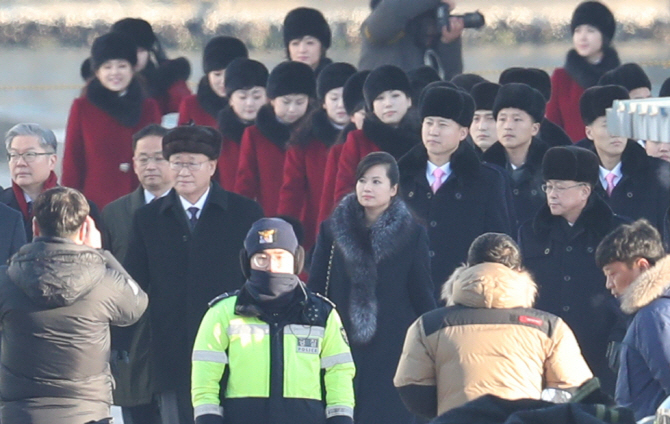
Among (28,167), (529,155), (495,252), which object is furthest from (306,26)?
(495,252)

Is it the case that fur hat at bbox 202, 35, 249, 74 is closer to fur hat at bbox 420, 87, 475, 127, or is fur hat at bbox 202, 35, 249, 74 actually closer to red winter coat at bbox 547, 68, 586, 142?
red winter coat at bbox 547, 68, 586, 142

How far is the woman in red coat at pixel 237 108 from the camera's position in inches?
358

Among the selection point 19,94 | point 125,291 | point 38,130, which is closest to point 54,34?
point 19,94

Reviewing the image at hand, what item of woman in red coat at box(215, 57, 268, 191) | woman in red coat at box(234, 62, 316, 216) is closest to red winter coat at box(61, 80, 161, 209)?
woman in red coat at box(215, 57, 268, 191)

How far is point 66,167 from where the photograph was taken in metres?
8.73

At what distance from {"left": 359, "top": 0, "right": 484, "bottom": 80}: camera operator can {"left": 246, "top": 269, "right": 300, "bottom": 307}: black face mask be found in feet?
14.5

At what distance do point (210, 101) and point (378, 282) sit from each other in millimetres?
2795

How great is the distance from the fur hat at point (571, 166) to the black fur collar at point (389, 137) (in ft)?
2.96

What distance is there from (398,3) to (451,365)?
497cm

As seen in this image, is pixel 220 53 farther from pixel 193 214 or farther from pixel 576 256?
pixel 576 256

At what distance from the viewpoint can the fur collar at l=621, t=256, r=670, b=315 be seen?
555 centimetres

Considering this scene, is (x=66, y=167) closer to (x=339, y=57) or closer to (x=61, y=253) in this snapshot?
(x=61, y=253)

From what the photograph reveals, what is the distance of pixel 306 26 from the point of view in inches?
402

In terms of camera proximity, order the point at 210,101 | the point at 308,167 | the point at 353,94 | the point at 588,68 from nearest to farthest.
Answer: the point at 308,167 → the point at 353,94 → the point at 210,101 → the point at 588,68
